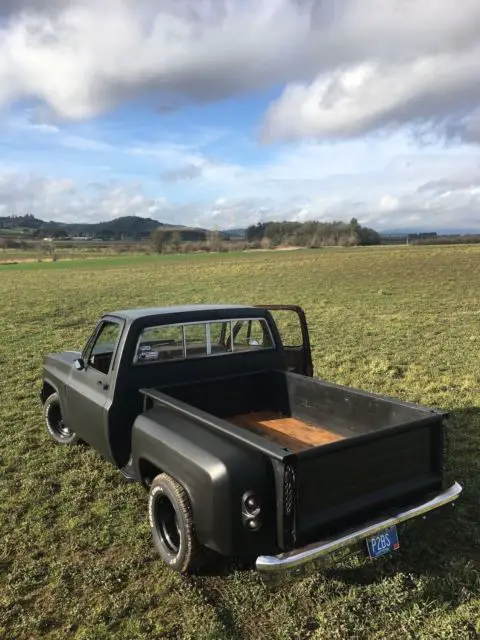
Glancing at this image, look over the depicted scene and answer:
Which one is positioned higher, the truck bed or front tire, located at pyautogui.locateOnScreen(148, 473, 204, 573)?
the truck bed

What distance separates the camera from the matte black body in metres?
2.95

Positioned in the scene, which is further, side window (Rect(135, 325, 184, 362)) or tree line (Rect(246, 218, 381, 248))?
tree line (Rect(246, 218, 381, 248))

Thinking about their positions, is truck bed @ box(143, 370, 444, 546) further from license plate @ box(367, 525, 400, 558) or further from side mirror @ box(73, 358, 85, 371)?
side mirror @ box(73, 358, 85, 371)

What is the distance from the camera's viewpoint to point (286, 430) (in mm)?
4473

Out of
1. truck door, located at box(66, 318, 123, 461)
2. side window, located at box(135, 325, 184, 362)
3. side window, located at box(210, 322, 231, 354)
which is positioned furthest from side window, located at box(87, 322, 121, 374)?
side window, located at box(210, 322, 231, 354)

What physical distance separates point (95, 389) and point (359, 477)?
239 centimetres

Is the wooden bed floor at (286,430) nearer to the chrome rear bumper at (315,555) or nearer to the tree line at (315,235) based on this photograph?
the chrome rear bumper at (315,555)

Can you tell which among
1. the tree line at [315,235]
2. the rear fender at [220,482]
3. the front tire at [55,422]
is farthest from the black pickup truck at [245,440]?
the tree line at [315,235]

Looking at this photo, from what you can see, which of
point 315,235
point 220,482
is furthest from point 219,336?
point 315,235

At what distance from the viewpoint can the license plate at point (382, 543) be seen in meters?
3.05

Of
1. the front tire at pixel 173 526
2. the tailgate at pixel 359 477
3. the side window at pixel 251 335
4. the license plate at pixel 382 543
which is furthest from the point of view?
the side window at pixel 251 335

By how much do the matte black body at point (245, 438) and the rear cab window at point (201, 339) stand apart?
0.22 ft

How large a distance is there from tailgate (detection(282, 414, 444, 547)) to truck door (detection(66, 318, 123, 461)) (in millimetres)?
1844

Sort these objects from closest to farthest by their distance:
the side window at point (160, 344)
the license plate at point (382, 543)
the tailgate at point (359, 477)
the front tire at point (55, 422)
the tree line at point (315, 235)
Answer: the tailgate at point (359, 477), the license plate at point (382, 543), the side window at point (160, 344), the front tire at point (55, 422), the tree line at point (315, 235)
